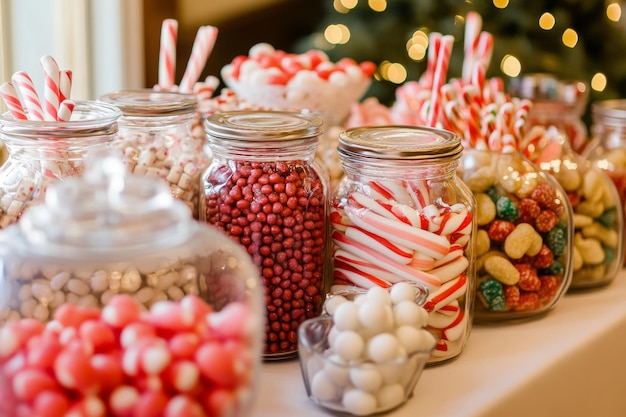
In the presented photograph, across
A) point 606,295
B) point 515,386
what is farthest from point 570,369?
point 606,295

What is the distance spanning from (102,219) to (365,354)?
1.06 ft

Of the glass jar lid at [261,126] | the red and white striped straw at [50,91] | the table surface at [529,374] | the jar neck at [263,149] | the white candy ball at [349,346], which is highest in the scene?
the red and white striped straw at [50,91]

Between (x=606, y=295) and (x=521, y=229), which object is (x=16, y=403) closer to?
(x=521, y=229)

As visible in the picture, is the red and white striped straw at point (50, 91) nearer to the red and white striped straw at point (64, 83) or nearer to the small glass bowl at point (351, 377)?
the red and white striped straw at point (64, 83)

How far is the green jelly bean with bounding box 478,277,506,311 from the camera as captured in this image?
1118 millimetres

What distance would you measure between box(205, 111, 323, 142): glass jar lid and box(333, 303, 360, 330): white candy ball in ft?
0.70

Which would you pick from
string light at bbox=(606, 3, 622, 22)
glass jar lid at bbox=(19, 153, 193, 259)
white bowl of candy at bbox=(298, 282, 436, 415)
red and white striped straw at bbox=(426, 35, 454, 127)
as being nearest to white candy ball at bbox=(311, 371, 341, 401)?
white bowl of candy at bbox=(298, 282, 436, 415)

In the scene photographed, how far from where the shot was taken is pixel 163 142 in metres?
1.08

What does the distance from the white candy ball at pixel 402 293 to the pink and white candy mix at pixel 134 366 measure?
0.25 meters

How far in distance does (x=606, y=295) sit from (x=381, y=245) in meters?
0.48

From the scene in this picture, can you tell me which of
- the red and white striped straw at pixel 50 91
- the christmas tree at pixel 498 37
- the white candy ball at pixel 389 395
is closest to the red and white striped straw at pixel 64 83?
the red and white striped straw at pixel 50 91

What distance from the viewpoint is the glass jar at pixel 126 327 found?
65 cm

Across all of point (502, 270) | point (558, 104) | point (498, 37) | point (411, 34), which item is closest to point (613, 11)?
point (498, 37)

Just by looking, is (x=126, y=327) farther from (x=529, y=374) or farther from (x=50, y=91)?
(x=529, y=374)
